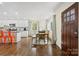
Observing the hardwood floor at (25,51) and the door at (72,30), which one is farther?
the hardwood floor at (25,51)

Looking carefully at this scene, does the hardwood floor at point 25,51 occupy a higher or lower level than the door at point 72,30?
lower

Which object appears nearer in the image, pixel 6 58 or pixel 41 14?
pixel 6 58

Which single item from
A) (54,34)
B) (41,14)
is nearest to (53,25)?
(54,34)

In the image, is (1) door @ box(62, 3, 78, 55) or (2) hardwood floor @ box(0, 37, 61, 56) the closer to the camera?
(1) door @ box(62, 3, 78, 55)

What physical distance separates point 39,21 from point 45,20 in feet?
1.65

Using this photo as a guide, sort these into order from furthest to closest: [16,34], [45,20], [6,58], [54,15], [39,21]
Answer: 1. [16,34]
2. [54,15]
3. [45,20]
4. [39,21]
5. [6,58]

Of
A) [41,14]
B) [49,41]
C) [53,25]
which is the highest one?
[41,14]

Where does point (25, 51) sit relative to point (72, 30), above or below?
below

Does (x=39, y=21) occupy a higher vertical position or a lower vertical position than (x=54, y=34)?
higher

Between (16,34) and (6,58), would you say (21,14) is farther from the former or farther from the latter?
(6,58)

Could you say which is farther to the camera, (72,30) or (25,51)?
(25,51)

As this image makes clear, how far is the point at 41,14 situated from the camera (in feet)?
15.2

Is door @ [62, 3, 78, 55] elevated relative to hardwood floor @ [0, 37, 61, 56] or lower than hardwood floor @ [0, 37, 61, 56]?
elevated

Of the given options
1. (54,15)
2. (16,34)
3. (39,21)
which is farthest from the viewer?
(16,34)
